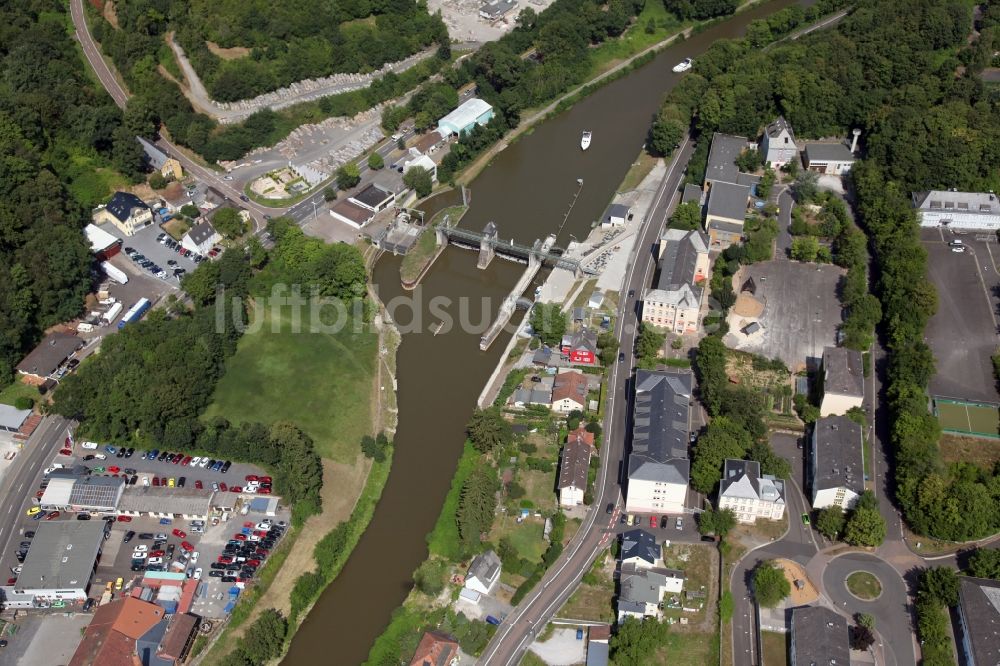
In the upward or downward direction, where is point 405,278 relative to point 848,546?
upward

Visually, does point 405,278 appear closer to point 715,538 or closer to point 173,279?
point 173,279

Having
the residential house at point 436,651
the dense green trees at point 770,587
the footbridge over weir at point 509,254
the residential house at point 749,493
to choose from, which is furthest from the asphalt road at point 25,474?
the dense green trees at point 770,587

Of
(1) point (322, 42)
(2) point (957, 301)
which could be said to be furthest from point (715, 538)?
(1) point (322, 42)

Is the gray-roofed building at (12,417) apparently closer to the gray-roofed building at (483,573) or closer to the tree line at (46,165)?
the tree line at (46,165)

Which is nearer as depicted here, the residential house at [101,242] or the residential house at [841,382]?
the residential house at [841,382]

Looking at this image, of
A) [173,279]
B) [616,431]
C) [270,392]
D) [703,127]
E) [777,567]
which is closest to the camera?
[777,567]

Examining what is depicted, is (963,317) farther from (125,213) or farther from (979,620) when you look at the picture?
(125,213)
